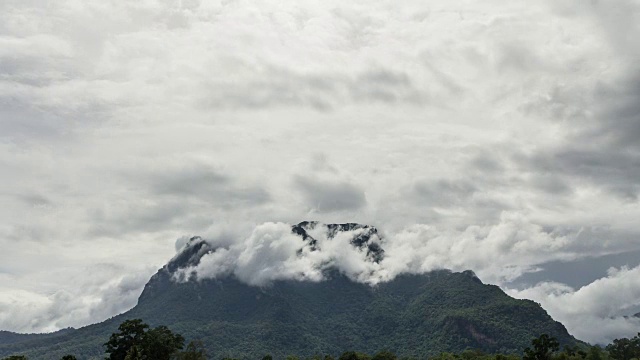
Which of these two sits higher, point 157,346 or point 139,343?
point 139,343

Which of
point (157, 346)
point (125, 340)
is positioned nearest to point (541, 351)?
point (157, 346)

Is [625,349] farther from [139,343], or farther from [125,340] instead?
[125,340]

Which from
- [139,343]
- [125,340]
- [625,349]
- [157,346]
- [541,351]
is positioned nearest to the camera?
[139,343]

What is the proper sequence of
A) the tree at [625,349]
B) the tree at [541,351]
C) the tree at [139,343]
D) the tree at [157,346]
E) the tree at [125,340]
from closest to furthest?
1. the tree at [157,346]
2. the tree at [139,343]
3. the tree at [125,340]
4. the tree at [541,351]
5. the tree at [625,349]

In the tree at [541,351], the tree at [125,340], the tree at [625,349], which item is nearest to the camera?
the tree at [125,340]

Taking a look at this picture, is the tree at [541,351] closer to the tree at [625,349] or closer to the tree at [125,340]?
the tree at [625,349]

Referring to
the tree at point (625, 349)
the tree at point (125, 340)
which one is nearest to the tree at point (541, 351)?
the tree at point (625, 349)

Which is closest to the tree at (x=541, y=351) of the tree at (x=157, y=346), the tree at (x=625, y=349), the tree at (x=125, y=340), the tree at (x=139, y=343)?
the tree at (x=625, y=349)

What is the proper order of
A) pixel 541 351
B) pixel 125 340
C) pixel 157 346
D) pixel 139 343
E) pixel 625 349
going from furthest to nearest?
pixel 625 349, pixel 541 351, pixel 125 340, pixel 157 346, pixel 139 343

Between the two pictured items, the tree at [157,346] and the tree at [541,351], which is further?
the tree at [541,351]

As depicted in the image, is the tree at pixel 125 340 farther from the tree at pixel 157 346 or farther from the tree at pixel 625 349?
the tree at pixel 625 349

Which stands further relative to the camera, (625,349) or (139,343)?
(625,349)

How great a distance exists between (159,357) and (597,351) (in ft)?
370

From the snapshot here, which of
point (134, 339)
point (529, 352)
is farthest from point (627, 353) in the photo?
point (134, 339)
